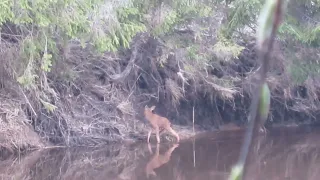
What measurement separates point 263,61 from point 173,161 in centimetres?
1121

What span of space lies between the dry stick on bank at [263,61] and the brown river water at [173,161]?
9.19 m

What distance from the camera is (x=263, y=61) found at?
0.77 m

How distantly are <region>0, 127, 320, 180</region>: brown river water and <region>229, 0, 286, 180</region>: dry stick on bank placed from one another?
919 cm

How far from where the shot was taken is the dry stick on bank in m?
0.77

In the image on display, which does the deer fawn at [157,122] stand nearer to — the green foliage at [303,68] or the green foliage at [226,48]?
the green foliage at [226,48]

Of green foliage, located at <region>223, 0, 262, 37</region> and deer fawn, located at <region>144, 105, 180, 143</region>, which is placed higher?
green foliage, located at <region>223, 0, 262, 37</region>

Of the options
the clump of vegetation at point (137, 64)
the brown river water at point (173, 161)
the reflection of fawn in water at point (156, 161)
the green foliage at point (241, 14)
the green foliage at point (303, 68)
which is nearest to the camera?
the brown river water at point (173, 161)

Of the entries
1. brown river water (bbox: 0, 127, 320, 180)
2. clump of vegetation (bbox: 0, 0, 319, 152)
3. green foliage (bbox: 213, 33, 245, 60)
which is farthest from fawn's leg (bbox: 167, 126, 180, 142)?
green foliage (bbox: 213, 33, 245, 60)

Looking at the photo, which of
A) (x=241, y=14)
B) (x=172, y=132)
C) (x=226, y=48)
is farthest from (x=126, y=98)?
(x=241, y=14)

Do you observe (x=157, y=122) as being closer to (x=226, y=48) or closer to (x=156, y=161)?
(x=226, y=48)

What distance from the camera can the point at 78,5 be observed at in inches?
452

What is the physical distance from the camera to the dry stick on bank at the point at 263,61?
2.53ft

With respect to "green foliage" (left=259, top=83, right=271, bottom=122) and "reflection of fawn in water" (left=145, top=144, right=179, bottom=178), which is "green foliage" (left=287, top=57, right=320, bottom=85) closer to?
"reflection of fawn in water" (left=145, top=144, right=179, bottom=178)

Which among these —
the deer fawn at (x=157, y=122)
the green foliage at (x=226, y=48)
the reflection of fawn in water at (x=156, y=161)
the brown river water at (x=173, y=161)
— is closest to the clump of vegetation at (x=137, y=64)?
the green foliage at (x=226, y=48)
